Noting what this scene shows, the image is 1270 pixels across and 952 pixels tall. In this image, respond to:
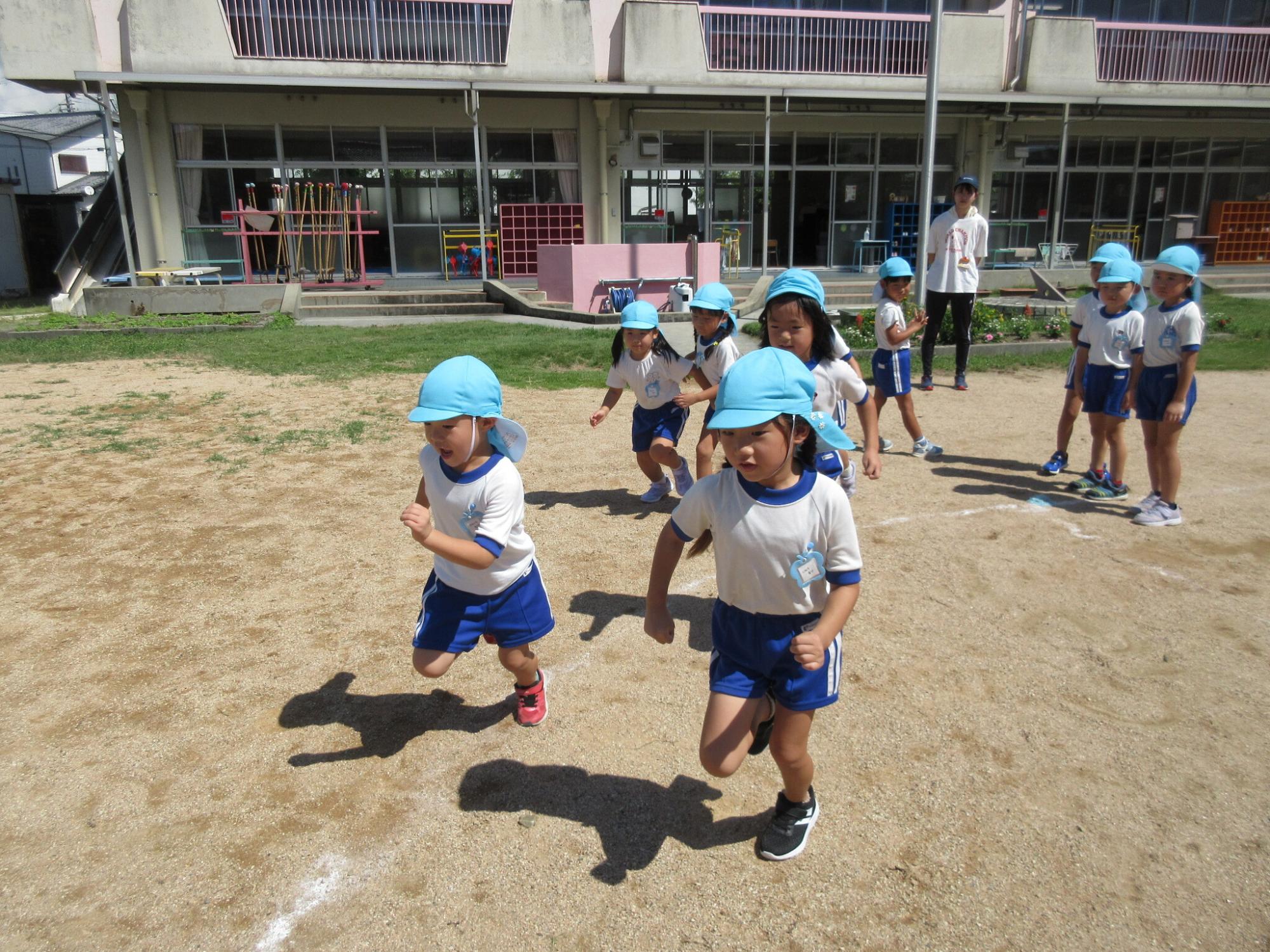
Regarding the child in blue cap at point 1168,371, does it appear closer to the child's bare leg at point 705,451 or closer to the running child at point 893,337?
the running child at point 893,337

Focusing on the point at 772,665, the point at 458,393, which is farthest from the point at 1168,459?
the point at 458,393

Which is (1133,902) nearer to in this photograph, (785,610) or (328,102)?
(785,610)

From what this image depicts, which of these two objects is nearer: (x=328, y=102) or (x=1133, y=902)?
(x=1133, y=902)

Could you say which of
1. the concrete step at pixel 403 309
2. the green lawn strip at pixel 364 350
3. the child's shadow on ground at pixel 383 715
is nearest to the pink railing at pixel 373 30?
the concrete step at pixel 403 309

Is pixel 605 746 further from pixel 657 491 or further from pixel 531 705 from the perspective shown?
pixel 657 491

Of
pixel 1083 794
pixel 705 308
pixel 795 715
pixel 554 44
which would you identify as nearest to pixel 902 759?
pixel 1083 794

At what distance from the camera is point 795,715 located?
8.60 ft

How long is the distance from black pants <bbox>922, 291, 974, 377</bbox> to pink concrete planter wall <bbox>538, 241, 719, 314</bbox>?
7.09 metres

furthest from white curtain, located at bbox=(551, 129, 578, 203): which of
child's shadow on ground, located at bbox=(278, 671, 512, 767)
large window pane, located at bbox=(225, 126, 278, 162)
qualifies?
child's shadow on ground, located at bbox=(278, 671, 512, 767)

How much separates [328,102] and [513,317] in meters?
7.78

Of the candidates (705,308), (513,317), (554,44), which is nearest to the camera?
(705,308)

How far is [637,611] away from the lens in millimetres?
4430

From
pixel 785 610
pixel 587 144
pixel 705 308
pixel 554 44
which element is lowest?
pixel 785 610

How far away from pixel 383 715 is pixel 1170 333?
487 cm
